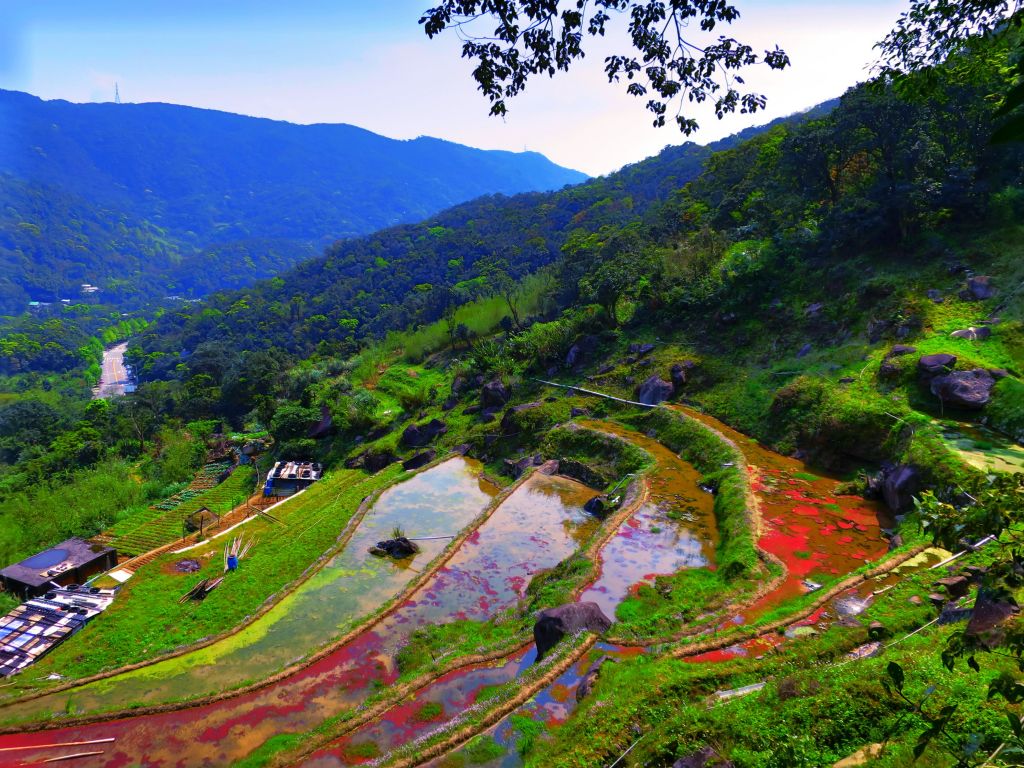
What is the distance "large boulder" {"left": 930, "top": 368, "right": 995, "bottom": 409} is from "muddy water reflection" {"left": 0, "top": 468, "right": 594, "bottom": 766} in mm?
12166

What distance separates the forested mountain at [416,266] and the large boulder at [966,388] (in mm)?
60076

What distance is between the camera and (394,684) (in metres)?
12.5

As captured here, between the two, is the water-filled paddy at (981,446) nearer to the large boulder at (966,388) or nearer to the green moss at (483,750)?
the large boulder at (966,388)

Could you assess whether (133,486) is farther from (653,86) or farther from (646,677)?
(653,86)

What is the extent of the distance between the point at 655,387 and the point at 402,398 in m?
20.6

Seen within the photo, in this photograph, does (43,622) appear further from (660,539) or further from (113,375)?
(113,375)

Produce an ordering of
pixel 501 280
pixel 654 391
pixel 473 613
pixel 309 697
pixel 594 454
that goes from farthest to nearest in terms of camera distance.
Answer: pixel 501 280 < pixel 654 391 < pixel 594 454 < pixel 473 613 < pixel 309 697

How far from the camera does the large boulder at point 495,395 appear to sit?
34.8 metres

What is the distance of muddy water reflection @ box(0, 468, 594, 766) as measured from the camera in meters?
11.9

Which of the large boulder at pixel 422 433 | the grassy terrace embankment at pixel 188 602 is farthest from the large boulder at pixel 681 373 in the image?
the grassy terrace embankment at pixel 188 602

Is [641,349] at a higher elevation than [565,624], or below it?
higher

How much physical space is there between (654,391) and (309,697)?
1992cm

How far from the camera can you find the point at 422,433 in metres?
34.9

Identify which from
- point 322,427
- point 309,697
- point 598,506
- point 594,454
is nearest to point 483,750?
point 309,697
